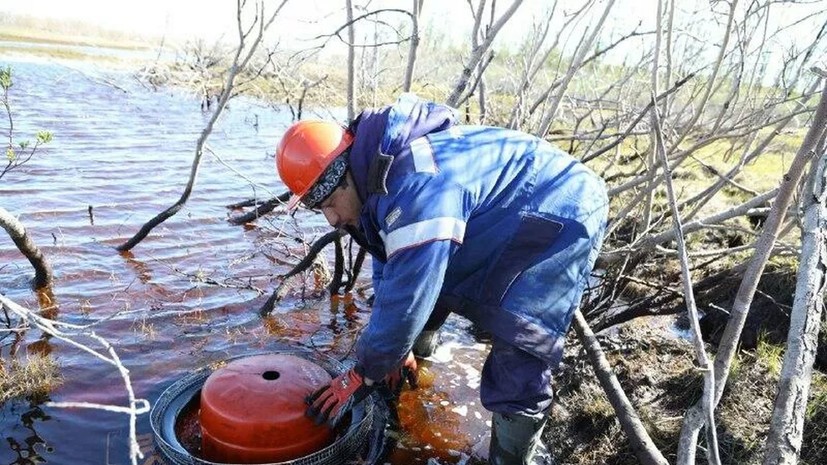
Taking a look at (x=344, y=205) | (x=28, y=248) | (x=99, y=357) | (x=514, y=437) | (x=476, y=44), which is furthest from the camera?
(x=28, y=248)

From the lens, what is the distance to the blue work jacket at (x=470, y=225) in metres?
2.62

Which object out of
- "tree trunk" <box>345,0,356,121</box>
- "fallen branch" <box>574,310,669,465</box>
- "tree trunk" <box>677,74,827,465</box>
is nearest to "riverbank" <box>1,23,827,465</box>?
"fallen branch" <box>574,310,669,465</box>

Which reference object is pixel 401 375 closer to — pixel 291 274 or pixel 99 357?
pixel 291 274

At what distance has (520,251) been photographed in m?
2.91

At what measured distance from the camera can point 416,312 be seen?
2.68 meters

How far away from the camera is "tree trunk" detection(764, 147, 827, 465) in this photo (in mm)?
2248

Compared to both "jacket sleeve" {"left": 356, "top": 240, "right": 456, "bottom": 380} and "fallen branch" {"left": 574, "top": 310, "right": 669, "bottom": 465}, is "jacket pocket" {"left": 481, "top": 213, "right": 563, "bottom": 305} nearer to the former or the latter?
"jacket sleeve" {"left": 356, "top": 240, "right": 456, "bottom": 380}

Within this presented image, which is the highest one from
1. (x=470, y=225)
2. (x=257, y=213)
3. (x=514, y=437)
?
(x=470, y=225)

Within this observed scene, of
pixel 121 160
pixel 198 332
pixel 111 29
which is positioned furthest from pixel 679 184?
pixel 111 29

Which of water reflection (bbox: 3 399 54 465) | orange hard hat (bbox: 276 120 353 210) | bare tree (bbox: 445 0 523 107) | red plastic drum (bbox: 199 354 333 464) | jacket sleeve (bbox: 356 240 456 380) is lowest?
water reflection (bbox: 3 399 54 465)

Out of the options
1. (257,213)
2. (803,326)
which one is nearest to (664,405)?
(803,326)

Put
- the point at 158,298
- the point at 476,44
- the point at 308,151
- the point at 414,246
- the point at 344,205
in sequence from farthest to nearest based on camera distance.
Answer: the point at 158,298, the point at 476,44, the point at 344,205, the point at 308,151, the point at 414,246

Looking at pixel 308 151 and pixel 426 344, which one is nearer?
pixel 308 151

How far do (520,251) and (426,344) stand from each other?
2.14 metres
